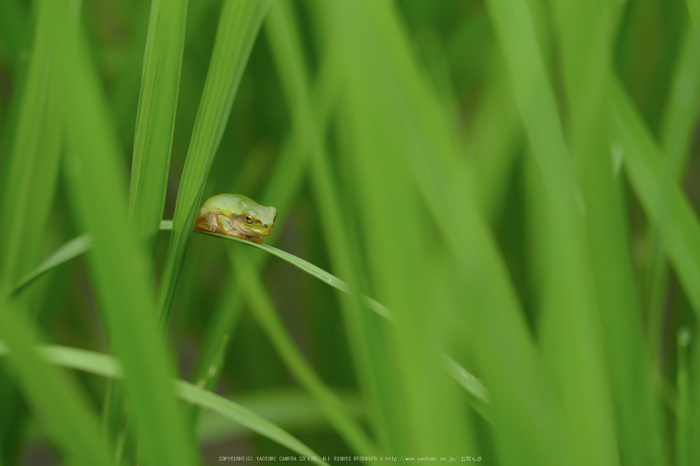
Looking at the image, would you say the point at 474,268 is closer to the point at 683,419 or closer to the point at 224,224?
the point at 683,419

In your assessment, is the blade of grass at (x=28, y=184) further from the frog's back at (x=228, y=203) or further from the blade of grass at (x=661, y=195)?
the blade of grass at (x=661, y=195)

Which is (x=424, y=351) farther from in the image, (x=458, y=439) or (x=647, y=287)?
(x=647, y=287)

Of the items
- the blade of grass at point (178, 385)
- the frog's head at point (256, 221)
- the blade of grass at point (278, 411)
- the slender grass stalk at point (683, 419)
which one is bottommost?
the blade of grass at point (278, 411)

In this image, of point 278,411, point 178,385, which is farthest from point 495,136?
point 278,411

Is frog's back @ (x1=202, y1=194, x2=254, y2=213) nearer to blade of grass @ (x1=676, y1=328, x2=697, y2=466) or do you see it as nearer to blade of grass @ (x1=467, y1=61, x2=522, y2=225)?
blade of grass @ (x1=467, y1=61, x2=522, y2=225)

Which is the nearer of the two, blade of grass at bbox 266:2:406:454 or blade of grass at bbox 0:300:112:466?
blade of grass at bbox 0:300:112:466

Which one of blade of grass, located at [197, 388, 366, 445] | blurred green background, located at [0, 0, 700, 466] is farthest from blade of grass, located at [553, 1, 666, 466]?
blade of grass, located at [197, 388, 366, 445]

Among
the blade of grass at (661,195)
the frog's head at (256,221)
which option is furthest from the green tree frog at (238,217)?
the blade of grass at (661,195)
